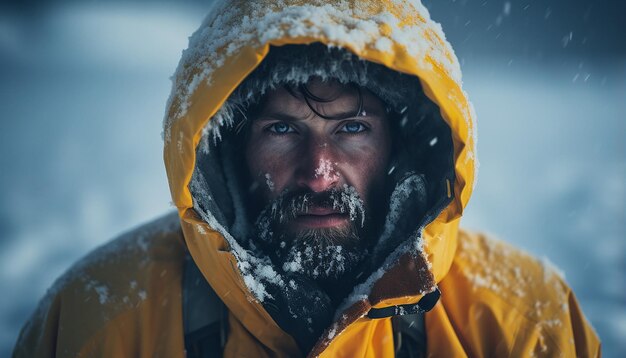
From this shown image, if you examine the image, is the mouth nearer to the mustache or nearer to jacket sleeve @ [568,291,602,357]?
the mustache

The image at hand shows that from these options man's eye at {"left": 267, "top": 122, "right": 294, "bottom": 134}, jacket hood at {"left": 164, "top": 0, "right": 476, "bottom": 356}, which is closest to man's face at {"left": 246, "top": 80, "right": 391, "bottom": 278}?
man's eye at {"left": 267, "top": 122, "right": 294, "bottom": 134}

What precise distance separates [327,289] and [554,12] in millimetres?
5492

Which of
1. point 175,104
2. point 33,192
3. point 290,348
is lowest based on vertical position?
point 290,348

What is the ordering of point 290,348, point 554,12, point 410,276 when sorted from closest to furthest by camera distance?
point 410,276 → point 290,348 → point 554,12

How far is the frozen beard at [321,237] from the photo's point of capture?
152cm

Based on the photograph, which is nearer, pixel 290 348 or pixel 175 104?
pixel 175 104

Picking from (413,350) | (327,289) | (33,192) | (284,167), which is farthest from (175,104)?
(33,192)

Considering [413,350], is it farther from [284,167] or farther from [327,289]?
[284,167]

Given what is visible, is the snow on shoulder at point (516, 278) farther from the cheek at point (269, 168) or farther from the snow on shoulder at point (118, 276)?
the snow on shoulder at point (118, 276)

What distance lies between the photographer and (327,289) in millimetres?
1605

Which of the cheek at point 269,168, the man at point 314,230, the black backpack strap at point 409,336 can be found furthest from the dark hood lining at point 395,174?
the black backpack strap at point 409,336

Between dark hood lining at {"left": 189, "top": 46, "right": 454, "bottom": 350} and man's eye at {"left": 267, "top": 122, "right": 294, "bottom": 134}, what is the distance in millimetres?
144

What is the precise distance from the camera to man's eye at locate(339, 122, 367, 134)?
1.61 metres

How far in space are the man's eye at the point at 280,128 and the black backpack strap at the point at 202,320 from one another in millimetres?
605
